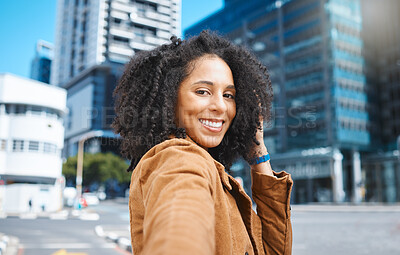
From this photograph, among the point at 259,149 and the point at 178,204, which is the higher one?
the point at 259,149

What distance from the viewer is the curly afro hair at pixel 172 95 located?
50.8 inches

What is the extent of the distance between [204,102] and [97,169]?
1530 inches

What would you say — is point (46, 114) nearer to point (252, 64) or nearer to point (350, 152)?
point (252, 64)

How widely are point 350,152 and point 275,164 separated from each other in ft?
24.8

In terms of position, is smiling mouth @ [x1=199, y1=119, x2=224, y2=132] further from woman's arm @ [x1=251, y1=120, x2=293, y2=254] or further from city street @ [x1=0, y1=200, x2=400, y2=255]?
city street @ [x1=0, y1=200, x2=400, y2=255]

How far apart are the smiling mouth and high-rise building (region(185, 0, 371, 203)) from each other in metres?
30.9

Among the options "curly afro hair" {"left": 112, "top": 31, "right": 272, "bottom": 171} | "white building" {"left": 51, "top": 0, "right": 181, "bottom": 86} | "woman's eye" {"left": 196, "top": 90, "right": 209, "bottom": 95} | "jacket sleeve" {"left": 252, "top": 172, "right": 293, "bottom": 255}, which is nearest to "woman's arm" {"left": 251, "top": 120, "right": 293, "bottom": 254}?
"jacket sleeve" {"left": 252, "top": 172, "right": 293, "bottom": 255}

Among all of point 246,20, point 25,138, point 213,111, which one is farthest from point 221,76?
point 246,20

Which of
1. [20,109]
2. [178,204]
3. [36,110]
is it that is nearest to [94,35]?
[36,110]

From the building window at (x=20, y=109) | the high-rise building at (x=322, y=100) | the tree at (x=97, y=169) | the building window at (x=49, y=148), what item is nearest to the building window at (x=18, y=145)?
the building window at (x=20, y=109)

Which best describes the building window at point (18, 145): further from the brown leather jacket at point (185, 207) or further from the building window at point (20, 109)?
the brown leather jacket at point (185, 207)

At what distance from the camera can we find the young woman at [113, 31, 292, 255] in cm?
70

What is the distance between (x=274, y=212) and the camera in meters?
1.53

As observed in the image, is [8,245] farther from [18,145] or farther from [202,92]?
[202,92]
